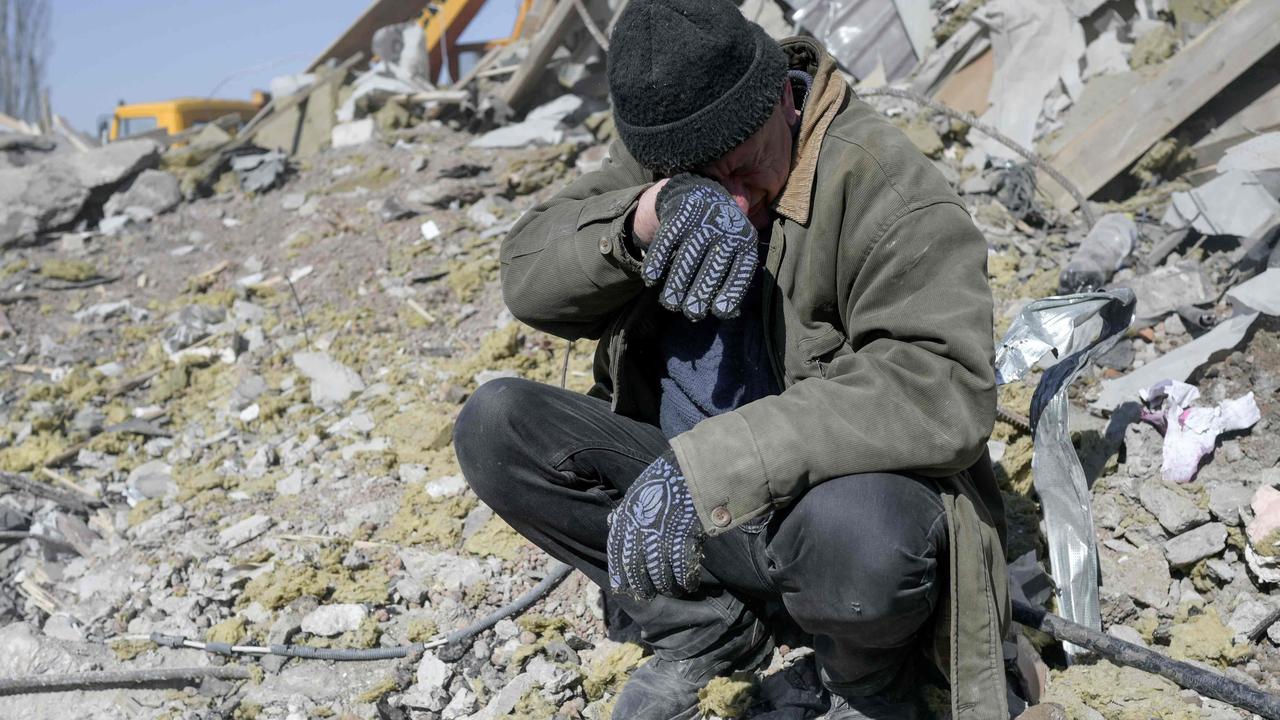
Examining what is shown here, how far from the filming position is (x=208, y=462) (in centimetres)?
405

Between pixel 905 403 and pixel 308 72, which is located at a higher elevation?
pixel 905 403

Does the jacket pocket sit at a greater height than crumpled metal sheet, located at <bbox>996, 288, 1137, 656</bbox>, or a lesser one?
greater

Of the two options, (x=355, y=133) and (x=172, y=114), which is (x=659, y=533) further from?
(x=172, y=114)

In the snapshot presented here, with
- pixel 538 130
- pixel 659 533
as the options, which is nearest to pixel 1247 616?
pixel 659 533

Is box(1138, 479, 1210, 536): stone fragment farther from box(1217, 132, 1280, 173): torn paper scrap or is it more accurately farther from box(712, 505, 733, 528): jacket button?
box(1217, 132, 1280, 173): torn paper scrap

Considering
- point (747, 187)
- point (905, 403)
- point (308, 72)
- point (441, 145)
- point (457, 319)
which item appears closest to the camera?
point (905, 403)

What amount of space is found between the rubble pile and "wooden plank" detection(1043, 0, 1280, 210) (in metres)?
0.02

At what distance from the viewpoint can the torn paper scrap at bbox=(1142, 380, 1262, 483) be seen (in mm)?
2674

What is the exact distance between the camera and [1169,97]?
430cm

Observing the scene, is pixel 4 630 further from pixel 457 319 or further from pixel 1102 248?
pixel 1102 248

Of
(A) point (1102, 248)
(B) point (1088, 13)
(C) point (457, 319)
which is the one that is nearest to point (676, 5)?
(A) point (1102, 248)

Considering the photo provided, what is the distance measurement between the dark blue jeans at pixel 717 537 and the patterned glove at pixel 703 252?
42 centimetres

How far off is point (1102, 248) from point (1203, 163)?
97cm

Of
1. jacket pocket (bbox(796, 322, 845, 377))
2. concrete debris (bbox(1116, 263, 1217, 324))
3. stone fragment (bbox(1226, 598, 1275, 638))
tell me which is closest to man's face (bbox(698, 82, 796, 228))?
jacket pocket (bbox(796, 322, 845, 377))
